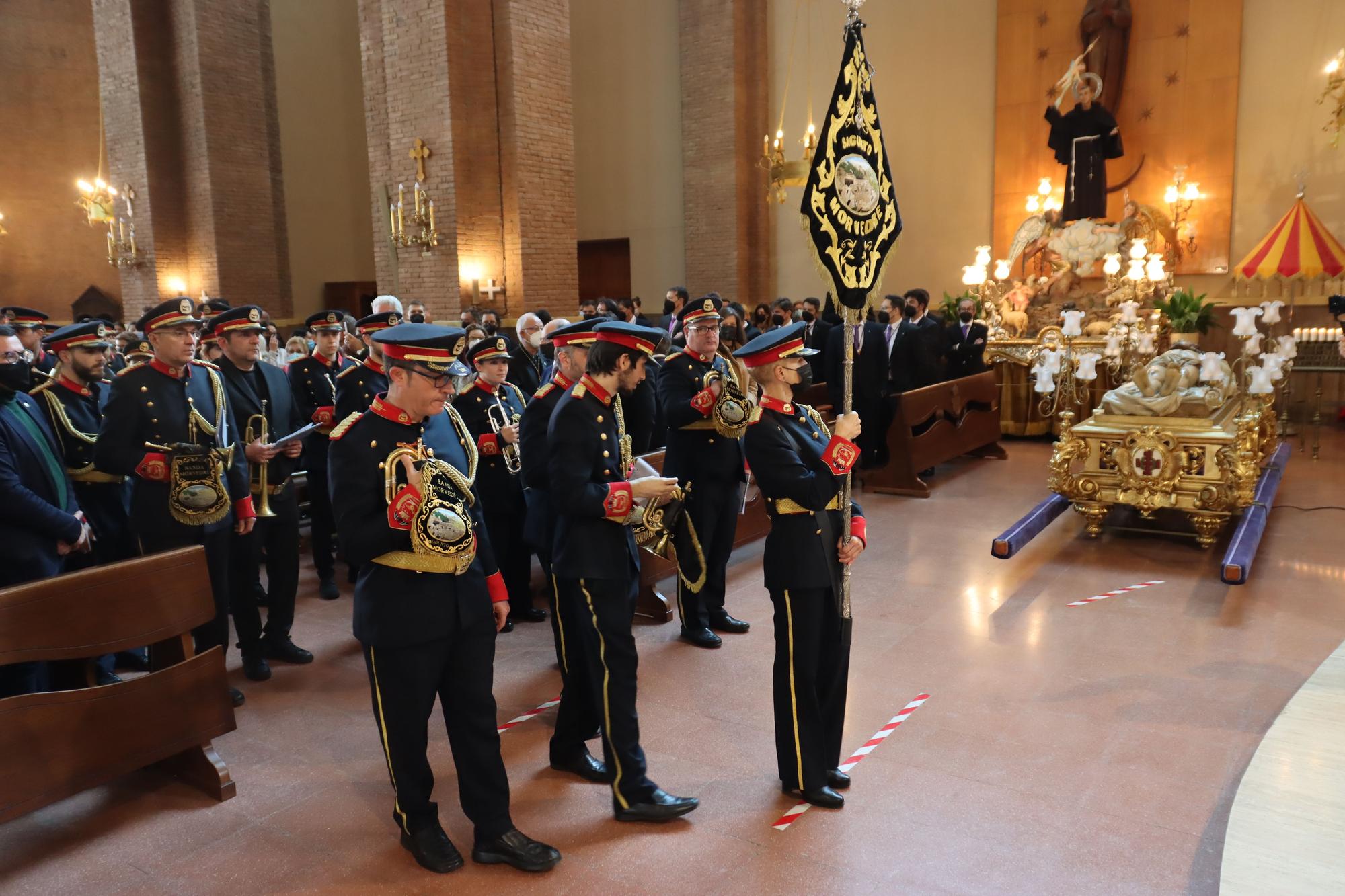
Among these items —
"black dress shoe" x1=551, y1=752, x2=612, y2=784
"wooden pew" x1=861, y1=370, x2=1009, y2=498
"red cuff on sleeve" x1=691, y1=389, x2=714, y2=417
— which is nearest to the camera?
"black dress shoe" x1=551, y1=752, x2=612, y2=784

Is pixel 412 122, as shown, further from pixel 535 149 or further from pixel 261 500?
pixel 261 500

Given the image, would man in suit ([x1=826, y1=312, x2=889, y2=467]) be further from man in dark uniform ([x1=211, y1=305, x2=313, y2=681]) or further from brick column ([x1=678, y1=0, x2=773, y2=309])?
brick column ([x1=678, y1=0, x2=773, y2=309])

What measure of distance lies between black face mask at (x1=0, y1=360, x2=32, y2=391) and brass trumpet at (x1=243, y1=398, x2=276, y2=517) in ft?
3.46

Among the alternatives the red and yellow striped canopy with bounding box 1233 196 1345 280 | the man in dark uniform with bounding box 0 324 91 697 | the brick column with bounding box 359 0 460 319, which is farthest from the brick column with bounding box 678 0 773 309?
the man in dark uniform with bounding box 0 324 91 697

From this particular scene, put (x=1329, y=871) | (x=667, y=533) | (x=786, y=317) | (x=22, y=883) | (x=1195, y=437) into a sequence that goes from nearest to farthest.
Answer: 1. (x=1329, y=871)
2. (x=22, y=883)
3. (x=667, y=533)
4. (x=1195, y=437)
5. (x=786, y=317)

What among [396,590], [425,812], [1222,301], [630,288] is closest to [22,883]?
[425,812]

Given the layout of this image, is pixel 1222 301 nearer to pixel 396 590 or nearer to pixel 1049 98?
pixel 1049 98

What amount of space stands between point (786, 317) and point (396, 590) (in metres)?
8.95

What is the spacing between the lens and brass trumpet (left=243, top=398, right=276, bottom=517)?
5.09 metres

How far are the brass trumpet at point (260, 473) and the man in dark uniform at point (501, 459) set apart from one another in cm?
105

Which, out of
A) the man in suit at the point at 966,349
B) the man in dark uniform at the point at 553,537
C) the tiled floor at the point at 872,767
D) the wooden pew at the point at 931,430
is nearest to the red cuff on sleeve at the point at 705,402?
the man in dark uniform at the point at 553,537

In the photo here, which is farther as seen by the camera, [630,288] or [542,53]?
[630,288]

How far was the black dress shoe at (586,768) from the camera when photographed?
3.88m

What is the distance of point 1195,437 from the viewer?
21.8 feet
